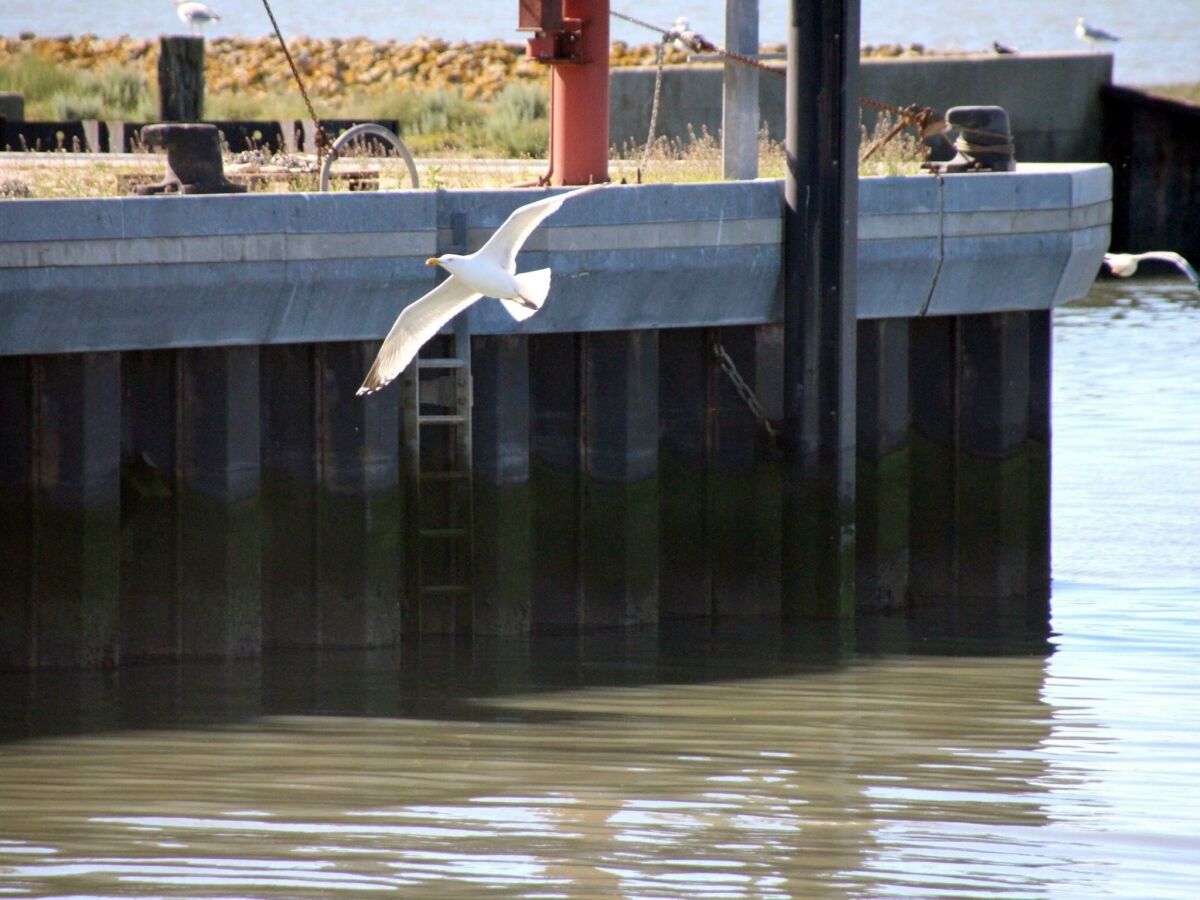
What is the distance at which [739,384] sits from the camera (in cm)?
1210

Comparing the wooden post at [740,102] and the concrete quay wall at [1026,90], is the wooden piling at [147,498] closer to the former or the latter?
the wooden post at [740,102]

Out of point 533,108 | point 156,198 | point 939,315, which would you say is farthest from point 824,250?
point 533,108

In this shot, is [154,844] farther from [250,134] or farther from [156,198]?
[250,134]

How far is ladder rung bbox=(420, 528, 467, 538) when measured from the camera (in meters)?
11.4

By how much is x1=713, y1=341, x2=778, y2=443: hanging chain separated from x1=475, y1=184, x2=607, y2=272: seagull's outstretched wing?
1900 mm

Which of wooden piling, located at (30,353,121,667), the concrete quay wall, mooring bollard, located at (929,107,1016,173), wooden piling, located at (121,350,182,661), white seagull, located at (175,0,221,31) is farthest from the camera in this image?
the concrete quay wall

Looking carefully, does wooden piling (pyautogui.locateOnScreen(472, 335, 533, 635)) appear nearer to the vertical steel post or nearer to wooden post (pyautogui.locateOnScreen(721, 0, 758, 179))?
the vertical steel post

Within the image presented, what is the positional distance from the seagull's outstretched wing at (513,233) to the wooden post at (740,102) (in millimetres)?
2725

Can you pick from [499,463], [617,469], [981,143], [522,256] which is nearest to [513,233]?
[522,256]

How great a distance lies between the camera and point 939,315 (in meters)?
12.7

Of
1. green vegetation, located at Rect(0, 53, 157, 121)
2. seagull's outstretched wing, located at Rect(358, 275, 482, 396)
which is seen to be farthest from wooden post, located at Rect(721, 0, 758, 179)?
green vegetation, located at Rect(0, 53, 157, 121)

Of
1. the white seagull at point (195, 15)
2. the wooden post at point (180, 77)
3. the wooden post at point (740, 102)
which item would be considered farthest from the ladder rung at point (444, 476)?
the white seagull at point (195, 15)

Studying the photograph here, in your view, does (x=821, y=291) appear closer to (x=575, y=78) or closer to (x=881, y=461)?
(x=881, y=461)

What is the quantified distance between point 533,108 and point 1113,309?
9.17 meters
